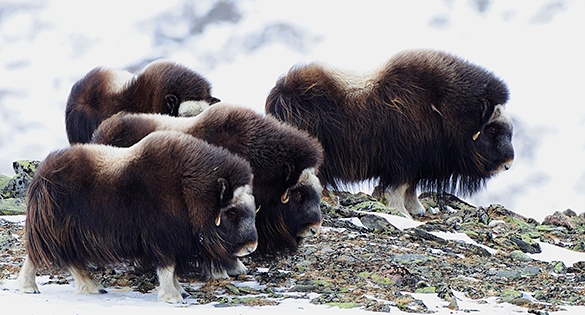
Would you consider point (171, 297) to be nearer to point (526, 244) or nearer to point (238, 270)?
point (238, 270)

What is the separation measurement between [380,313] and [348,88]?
9.65 ft

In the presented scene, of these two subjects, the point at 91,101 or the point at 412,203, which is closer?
the point at 412,203

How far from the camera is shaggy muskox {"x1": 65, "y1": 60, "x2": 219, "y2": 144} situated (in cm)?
721

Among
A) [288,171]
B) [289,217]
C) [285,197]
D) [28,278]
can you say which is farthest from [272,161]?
[28,278]

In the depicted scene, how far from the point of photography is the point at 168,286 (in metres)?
4.78

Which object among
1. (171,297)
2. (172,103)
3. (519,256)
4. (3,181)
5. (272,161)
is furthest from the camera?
(3,181)

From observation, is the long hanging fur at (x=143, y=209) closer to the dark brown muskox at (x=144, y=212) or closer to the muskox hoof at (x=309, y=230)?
the dark brown muskox at (x=144, y=212)

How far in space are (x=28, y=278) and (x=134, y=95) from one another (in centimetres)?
275

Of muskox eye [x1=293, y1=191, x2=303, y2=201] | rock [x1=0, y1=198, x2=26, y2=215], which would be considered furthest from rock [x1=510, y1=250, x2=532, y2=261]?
rock [x1=0, y1=198, x2=26, y2=215]

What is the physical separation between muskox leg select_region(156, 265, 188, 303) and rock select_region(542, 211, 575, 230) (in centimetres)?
377

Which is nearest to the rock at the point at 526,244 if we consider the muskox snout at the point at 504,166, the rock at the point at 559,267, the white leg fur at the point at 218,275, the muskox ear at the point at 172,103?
Answer: the rock at the point at 559,267

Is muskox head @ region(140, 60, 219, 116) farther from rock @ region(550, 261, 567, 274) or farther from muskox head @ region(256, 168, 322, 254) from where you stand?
rock @ region(550, 261, 567, 274)

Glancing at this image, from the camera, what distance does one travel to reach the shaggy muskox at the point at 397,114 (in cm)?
701

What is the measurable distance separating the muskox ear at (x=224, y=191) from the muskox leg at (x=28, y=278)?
3.17 ft
